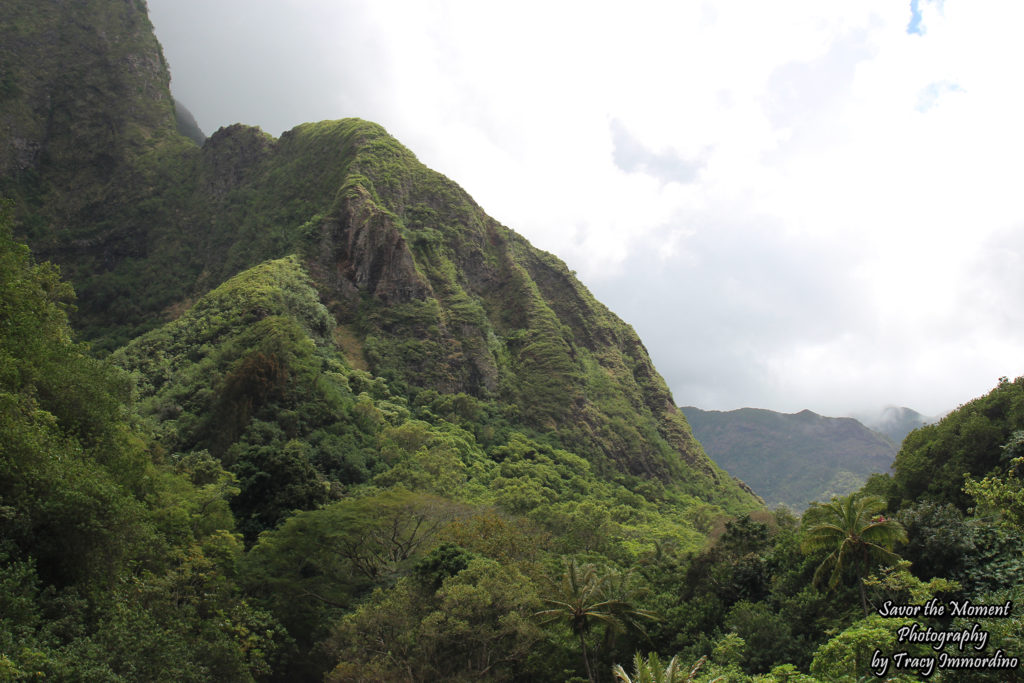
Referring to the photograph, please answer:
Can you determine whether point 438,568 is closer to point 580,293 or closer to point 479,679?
point 479,679

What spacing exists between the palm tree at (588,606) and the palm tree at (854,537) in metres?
9.16

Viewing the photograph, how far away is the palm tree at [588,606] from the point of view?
2895 cm

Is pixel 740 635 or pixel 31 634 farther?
pixel 740 635

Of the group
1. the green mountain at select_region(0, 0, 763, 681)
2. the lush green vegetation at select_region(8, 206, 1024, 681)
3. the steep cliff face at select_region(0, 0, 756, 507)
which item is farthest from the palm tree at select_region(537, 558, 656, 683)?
the steep cliff face at select_region(0, 0, 756, 507)

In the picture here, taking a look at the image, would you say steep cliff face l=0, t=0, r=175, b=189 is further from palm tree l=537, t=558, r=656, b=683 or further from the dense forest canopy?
palm tree l=537, t=558, r=656, b=683

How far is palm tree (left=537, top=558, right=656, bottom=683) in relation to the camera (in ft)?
95.0

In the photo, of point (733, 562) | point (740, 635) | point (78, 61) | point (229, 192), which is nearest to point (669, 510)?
point (733, 562)

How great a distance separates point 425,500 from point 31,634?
25423 mm

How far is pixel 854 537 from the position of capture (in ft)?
85.9

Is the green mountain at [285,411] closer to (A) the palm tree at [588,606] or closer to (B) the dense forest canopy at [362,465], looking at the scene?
(B) the dense forest canopy at [362,465]

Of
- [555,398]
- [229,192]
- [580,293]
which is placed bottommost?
[555,398]

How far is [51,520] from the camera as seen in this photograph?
19438 millimetres

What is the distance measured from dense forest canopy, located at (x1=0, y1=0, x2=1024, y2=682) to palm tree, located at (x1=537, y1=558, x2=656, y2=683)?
19cm

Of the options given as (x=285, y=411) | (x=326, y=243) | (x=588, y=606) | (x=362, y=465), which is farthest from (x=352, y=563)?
(x=326, y=243)
